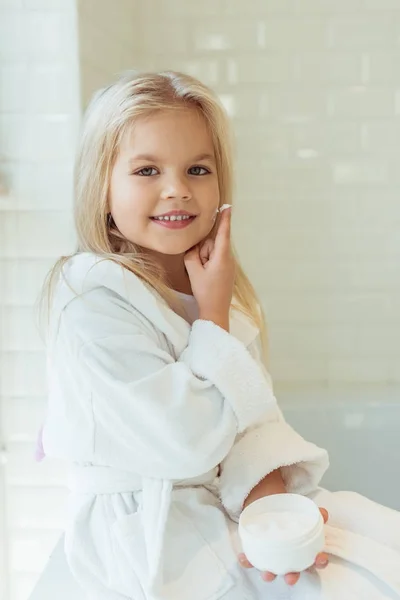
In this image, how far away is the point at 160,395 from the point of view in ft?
3.37

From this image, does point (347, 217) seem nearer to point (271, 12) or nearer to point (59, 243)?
point (271, 12)

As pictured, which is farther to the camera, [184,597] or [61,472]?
[61,472]


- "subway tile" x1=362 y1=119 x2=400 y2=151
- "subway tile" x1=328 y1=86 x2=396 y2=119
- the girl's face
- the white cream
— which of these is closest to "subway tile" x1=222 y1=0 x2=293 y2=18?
"subway tile" x1=328 y1=86 x2=396 y2=119

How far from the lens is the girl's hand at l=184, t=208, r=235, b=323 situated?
1.15m

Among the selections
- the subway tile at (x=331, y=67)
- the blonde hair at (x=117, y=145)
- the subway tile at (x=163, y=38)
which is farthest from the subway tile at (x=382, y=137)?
the blonde hair at (x=117, y=145)

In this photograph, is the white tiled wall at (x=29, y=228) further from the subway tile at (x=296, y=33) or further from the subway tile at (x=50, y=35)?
the subway tile at (x=296, y=33)

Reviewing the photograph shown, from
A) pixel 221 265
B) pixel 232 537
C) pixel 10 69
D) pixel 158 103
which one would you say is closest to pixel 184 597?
pixel 232 537

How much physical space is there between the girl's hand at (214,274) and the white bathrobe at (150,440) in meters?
0.05

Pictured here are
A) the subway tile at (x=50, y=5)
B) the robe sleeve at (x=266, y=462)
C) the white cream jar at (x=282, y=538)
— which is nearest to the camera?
the white cream jar at (x=282, y=538)

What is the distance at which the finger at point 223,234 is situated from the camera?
3.92 feet

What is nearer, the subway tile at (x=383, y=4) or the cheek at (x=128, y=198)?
the cheek at (x=128, y=198)

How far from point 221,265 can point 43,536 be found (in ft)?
2.46

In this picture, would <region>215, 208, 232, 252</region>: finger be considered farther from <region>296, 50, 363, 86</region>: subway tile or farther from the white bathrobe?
<region>296, 50, 363, 86</region>: subway tile

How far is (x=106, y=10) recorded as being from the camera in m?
1.64
